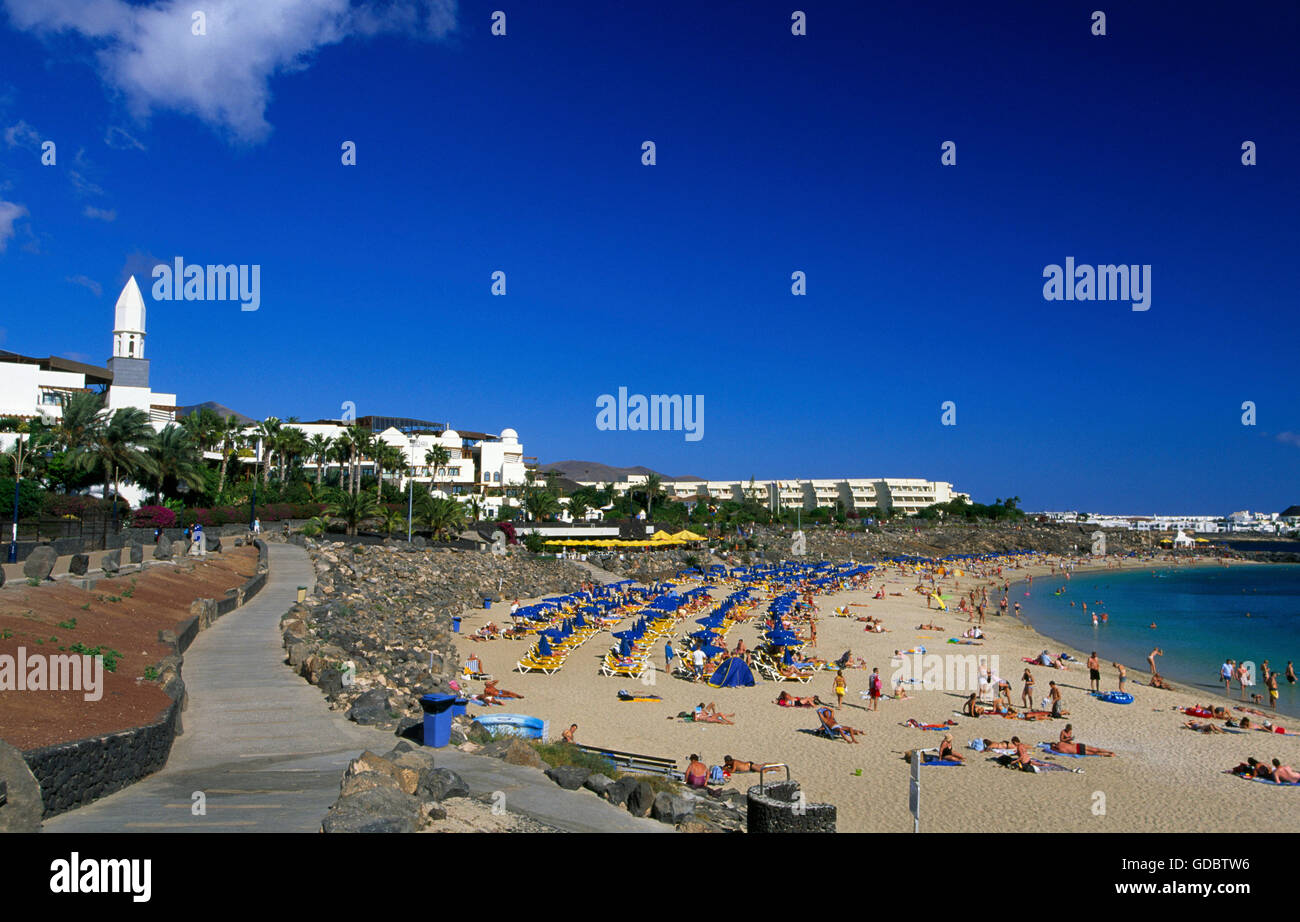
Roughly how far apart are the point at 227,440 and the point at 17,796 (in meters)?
51.0

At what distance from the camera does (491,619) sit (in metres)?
32.5

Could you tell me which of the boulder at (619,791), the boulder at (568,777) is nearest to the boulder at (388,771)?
the boulder at (568,777)

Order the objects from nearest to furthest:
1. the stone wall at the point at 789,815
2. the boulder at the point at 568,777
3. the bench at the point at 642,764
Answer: the stone wall at the point at 789,815, the boulder at the point at 568,777, the bench at the point at 642,764

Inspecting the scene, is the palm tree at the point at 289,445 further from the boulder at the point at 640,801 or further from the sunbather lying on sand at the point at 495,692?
the boulder at the point at 640,801

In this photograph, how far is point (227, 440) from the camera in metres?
51.9

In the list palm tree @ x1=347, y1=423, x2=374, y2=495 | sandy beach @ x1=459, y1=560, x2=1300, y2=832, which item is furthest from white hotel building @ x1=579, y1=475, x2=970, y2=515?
sandy beach @ x1=459, y1=560, x2=1300, y2=832

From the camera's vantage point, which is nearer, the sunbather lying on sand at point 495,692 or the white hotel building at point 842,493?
the sunbather lying on sand at point 495,692

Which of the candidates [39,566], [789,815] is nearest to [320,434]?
[39,566]

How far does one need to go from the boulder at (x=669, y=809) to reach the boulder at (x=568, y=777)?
92 centimetres

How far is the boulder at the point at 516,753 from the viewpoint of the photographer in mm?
10039

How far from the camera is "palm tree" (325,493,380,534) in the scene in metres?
45.6
